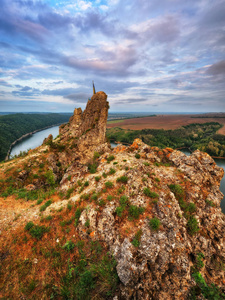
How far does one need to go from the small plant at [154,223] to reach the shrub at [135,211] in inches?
45.2

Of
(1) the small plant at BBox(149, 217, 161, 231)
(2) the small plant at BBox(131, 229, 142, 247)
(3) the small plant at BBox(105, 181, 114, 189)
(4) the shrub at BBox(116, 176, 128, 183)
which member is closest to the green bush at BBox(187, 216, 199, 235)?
(1) the small plant at BBox(149, 217, 161, 231)

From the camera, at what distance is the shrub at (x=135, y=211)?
11055 millimetres

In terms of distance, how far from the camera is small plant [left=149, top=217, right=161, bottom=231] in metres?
10.2

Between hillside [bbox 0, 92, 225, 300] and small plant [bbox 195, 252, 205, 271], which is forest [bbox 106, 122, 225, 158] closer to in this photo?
hillside [bbox 0, 92, 225, 300]

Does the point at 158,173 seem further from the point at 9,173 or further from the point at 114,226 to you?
the point at 9,173

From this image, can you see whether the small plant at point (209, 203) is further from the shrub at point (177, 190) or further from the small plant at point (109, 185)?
the small plant at point (109, 185)

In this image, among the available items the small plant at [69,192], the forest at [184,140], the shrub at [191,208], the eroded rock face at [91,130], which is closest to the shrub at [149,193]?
the shrub at [191,208]

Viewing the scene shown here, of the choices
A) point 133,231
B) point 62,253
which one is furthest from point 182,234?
point 62,253

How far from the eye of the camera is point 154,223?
1026cm

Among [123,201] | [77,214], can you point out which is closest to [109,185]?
[123,201]

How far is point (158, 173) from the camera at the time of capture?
621 inches

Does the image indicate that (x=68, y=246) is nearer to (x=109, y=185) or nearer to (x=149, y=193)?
(x=109, y=185)

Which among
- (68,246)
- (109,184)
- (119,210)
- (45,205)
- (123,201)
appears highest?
(109,184)

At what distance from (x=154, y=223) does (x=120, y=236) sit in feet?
10.2
